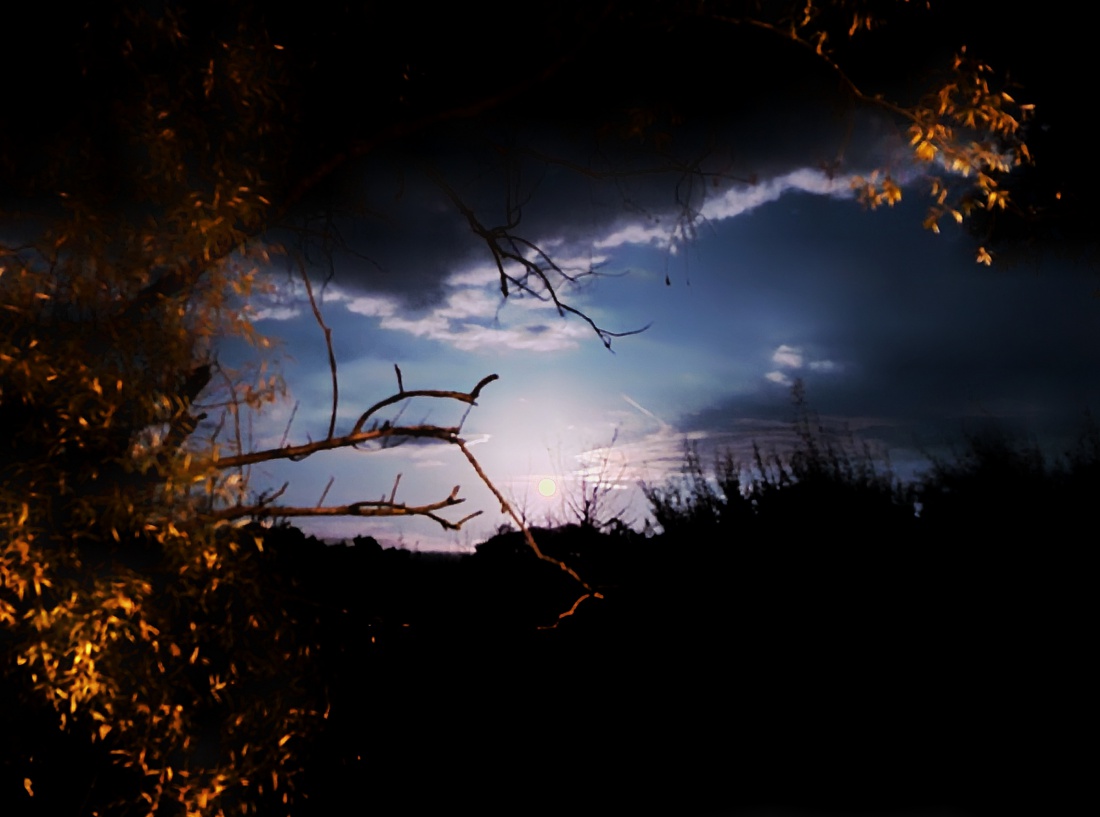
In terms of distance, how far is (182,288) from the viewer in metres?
4.22

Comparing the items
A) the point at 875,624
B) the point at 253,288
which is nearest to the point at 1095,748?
the point at 875,624

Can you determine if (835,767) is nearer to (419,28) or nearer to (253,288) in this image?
(253,288)

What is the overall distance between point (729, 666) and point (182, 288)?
4.50 meters

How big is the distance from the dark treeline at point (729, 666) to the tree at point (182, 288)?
19.8 inches

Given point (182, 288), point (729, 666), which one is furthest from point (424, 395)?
point (729, 666)

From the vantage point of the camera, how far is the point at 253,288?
4266 mm

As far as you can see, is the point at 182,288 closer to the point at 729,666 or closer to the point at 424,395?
the point at 424,395

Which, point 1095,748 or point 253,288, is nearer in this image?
point 253,288

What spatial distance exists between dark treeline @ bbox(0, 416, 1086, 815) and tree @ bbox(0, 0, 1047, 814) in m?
0.50

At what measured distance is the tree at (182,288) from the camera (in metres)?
3.83

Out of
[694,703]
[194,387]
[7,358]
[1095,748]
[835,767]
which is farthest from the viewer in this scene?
[694,703]

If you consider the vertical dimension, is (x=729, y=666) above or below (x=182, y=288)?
below

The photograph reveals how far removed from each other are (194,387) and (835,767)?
487 centimetres

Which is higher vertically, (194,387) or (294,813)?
(194,387)
